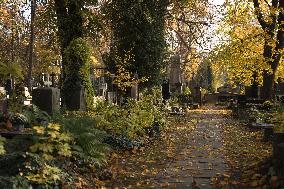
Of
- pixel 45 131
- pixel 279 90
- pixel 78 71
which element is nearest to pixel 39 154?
pixel 45 131

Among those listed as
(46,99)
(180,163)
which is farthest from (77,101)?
(180,163)

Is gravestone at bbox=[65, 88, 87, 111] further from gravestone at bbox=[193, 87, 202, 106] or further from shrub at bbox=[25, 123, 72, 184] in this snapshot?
gravestone at bbox=[193, 87, 202, 106]

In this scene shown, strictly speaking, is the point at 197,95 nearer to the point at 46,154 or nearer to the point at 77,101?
the point at 77,101

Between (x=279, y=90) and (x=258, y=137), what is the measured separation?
21788 millimetres

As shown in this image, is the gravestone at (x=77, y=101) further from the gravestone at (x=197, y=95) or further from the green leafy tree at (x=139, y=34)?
the gravestone at (x=197, y=95)

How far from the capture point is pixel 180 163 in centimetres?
1000

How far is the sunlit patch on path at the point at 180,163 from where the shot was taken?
8.05 meters

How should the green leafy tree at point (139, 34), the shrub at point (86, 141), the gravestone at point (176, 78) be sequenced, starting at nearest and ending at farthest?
1. the shrub at point (86, 141)
2. the green leafy tree at point (139, 34)
3. the gravestone at point (176, 78)

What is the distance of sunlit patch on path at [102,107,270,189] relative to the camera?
8.05m

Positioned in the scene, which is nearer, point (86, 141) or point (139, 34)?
point (86, 141)

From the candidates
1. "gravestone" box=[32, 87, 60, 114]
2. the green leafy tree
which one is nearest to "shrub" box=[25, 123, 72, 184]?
"gravestone" box=[32, 87, 60, 114]

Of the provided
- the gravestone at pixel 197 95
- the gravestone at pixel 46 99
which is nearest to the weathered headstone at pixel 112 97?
the gravestone at pixel 46 99

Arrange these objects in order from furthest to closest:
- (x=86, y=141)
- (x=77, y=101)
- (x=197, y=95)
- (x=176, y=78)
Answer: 1. (x=197, y=95)
2. (x=176, y=78)
3. (x=77, y=101)
4. (x=86, y=141)

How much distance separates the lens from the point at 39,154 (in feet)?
23.2
